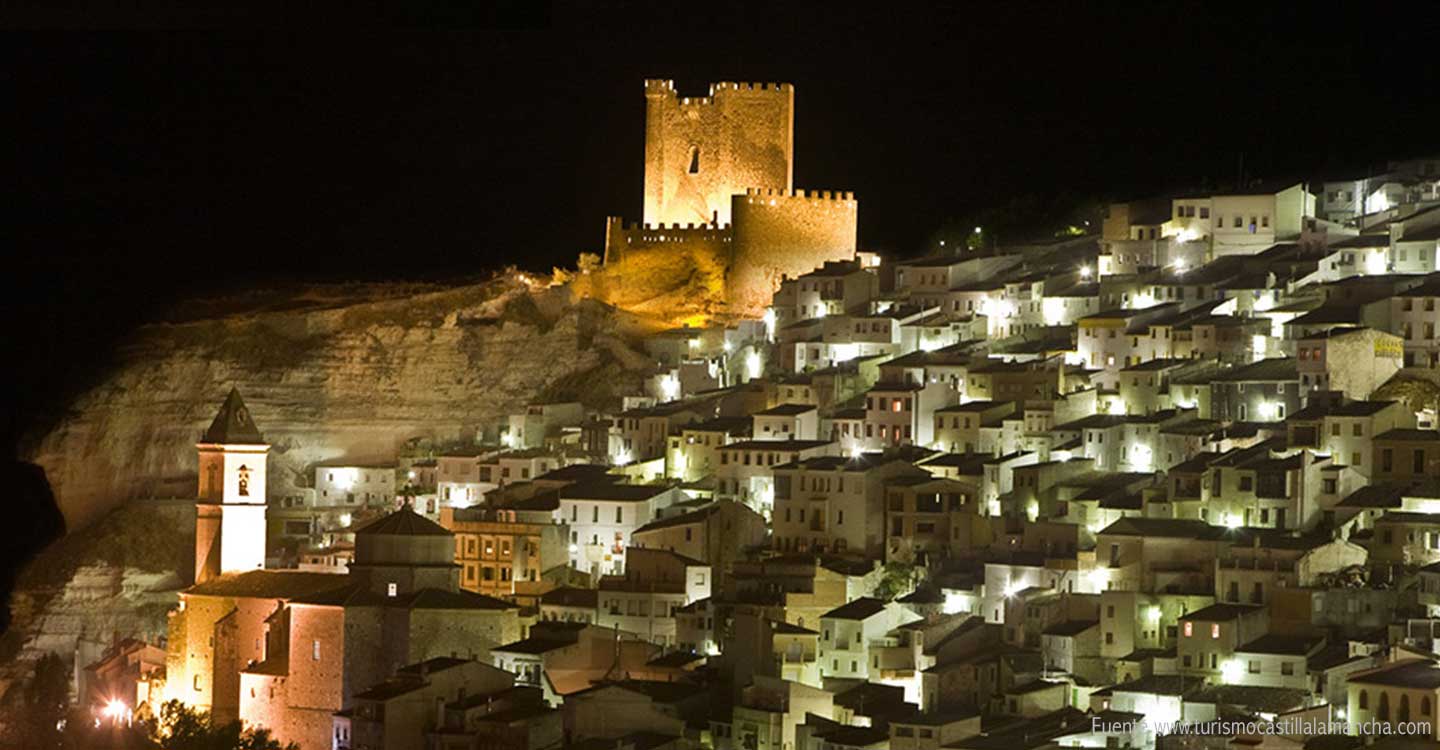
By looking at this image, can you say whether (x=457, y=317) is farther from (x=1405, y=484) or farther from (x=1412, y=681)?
(x=1412, y=681)

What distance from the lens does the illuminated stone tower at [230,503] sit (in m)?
44.1

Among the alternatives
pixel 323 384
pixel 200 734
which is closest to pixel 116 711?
pixel 200 734

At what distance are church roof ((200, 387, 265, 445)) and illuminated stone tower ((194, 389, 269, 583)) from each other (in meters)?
0.01

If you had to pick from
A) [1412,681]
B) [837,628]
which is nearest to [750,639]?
[837,628]

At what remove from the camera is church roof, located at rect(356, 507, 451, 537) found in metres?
42.2

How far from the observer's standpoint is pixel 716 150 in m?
55.3

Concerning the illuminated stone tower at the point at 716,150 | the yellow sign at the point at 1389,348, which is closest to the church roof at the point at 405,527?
the yellow sign at the point at 1389,348

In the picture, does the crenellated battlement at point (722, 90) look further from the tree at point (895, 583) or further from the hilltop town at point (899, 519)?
the tree at point (895, 583)

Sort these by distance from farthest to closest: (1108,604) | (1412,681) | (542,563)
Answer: (542,563) → (1108,604) → (1412,681)

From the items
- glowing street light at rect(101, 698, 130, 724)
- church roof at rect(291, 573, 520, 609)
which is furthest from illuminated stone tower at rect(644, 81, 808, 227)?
church roof at rect(291, 573, 520, 609)

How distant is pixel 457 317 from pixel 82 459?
247 inches

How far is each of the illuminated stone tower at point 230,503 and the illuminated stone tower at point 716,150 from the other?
12033 millimetres

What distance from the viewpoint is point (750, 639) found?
3956 cm

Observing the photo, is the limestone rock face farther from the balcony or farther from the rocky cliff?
the balcony
